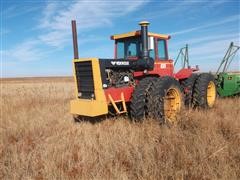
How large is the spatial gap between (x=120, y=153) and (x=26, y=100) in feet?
28.1

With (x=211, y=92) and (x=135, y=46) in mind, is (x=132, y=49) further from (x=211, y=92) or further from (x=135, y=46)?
(x=211, y=92)

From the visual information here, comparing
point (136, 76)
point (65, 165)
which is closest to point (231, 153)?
point (65, 165)

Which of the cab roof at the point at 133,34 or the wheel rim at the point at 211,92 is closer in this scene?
the cab roof at the point at 133,34

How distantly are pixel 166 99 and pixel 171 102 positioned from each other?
0.85 feet

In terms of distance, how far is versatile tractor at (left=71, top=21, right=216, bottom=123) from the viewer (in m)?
6.88

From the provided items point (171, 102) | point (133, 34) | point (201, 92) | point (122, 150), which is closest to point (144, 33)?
point (133, 34)

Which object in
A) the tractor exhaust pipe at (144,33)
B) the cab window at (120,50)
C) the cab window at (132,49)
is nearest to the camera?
the tractor exhaust pipe at (144,33)

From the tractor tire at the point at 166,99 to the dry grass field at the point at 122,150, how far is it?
1.26 feet

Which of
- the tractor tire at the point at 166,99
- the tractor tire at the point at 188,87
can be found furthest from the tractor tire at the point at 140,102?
the tractor tire at the point at 188,87

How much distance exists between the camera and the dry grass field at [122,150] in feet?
13.8

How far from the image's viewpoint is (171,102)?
786 cm

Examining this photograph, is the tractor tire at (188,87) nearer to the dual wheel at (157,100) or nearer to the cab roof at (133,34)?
the dual wheel at (157,100)

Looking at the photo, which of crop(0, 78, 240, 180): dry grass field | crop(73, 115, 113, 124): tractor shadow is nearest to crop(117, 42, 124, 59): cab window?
crop(73, 115, 113, 124): tractor shadow

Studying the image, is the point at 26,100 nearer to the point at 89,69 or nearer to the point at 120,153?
the point at 89,69
